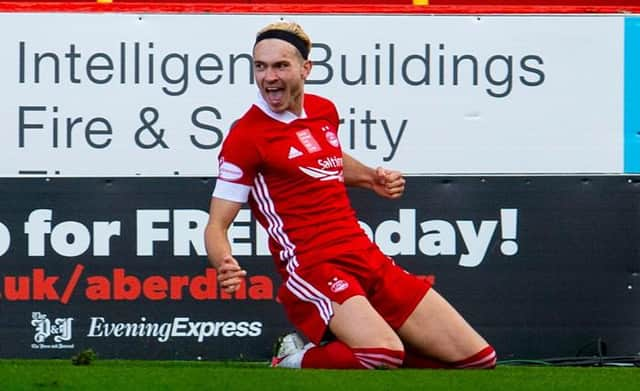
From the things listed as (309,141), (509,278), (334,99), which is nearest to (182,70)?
(334,99)

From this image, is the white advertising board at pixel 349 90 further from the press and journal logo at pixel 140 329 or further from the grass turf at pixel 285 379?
the grass turf at pixel 285 379

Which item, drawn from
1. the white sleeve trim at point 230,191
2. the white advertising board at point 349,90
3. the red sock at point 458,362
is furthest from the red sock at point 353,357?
the white advertising board at point 349,90

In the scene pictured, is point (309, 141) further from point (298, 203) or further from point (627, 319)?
point (627, 319)

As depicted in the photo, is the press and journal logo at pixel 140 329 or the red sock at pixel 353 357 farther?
the press and journal logo at pixel 140 329

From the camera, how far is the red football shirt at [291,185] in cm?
705

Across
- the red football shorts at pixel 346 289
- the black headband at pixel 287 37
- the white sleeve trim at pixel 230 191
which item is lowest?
the red football shorts at pixel 346 289

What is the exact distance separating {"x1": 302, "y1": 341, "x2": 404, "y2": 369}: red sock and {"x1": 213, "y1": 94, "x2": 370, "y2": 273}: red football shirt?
0.43 m

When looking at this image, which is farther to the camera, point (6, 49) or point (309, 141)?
point (6, 49)

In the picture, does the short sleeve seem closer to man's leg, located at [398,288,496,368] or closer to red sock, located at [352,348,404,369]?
red sock, located at [352,348,404,369]

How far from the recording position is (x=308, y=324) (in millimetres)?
7098

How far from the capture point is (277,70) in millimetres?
7098

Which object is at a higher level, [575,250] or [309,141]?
[309,141]

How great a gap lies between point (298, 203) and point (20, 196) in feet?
6.57

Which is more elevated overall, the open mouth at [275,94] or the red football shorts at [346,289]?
the open mouth at [275,94]
